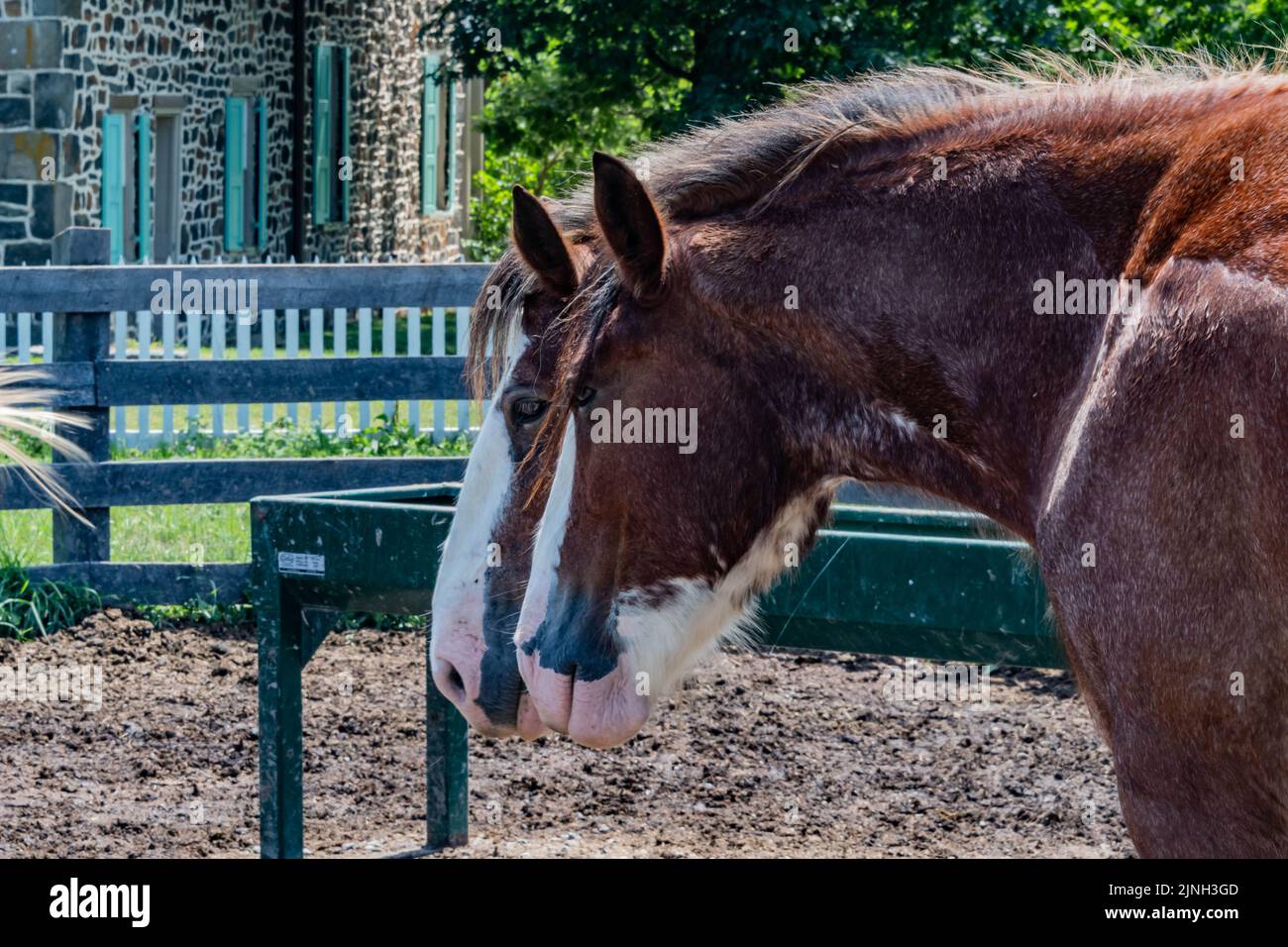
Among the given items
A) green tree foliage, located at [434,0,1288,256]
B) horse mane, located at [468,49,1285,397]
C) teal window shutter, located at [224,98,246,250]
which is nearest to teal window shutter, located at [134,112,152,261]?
teal window shutter, located at [224,98,246,250]

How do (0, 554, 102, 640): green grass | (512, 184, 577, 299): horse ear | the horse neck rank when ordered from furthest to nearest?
(0, 554, 102, 640): green grass, (512, 184, 577, 299): horse ear, the horse neck

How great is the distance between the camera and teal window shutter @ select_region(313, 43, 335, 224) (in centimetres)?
2000

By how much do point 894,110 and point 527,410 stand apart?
84 cm

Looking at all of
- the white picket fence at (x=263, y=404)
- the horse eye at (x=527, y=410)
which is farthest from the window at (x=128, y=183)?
the horse eye at (x=527, y=410)

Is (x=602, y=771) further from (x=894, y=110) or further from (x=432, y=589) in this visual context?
(x=894, y=110)

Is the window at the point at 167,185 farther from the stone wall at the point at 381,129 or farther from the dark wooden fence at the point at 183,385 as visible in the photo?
the dark wooden fence at the point at 183,385

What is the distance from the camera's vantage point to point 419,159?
23.6 m

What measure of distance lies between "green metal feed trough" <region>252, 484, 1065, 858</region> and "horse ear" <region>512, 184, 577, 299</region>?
835 mm

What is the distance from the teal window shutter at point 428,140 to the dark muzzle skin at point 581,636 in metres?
21.2

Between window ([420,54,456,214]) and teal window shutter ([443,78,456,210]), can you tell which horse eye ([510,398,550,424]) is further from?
teal window shutter ([443,78,456,210])

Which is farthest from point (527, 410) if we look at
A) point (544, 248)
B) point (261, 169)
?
point (261, 169)
